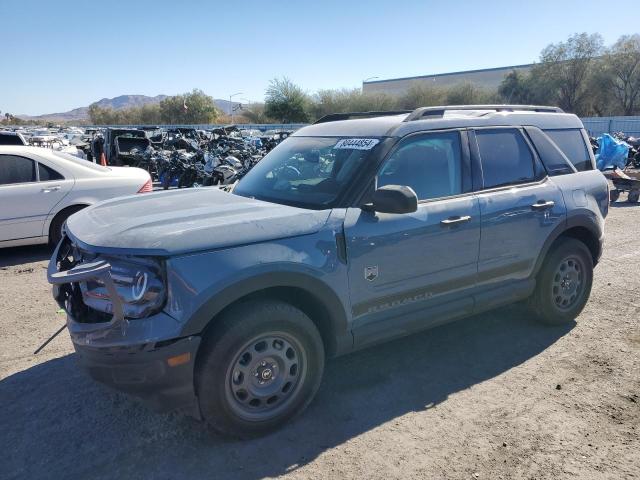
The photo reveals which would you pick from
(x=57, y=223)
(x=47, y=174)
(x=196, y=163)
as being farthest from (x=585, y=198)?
(x=196, y=163)

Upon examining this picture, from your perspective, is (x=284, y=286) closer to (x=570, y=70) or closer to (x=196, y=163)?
(x=196, y=163)

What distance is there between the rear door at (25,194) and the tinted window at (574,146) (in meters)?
6.32

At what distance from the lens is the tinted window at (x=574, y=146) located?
4.80m

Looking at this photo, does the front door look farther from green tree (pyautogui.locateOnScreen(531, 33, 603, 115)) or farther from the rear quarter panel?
green tree (pyautogui.locateOnScreen(531, 33, 603, 115))

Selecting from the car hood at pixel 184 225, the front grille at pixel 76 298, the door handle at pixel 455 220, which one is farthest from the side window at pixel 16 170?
the door handle at pixel 455 220

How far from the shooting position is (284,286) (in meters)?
3.13

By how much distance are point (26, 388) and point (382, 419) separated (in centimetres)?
258

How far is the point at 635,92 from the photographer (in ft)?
156

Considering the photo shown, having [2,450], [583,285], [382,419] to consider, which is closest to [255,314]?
[382,419]

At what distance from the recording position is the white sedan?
689 centimetres

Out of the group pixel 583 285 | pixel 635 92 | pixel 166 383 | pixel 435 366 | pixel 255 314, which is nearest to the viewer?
pixel 166 383

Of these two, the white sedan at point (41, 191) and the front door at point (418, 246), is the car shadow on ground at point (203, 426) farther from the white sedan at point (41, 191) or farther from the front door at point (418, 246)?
the white sedan at point (41, 191)

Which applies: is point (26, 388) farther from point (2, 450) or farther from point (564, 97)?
point (564, 97)

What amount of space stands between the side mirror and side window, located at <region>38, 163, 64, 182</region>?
574 cm
